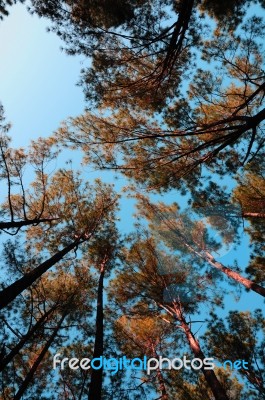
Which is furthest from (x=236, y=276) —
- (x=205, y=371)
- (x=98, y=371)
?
(x=98, y=371)

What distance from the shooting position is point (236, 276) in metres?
8.09

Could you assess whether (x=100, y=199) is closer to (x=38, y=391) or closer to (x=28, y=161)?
(x=28, y=161)

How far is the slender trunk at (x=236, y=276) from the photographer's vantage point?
7.01 metres

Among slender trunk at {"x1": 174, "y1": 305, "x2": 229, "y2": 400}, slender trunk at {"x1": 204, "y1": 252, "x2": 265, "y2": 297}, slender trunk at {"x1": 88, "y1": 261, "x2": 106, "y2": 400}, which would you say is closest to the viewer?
slender trunk at {"x1": 88, "y1": 261, "x2": 106, "y2": 400}

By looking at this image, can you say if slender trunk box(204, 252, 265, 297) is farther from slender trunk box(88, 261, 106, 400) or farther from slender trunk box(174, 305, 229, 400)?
slender trunk box(88, 261, 106, 400)

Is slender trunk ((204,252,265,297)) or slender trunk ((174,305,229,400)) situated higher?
slender trunk ((204,252,265,297))

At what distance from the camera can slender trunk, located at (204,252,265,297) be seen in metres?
7.01

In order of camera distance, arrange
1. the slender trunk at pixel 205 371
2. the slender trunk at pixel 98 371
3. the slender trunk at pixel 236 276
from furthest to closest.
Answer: the slender trunk at pixel 236 276 → the slender trunk at pixel 205 371 → the slender trunk at pixel 98 371

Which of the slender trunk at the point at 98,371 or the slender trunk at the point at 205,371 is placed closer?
the slender trunk at the point at 98,371

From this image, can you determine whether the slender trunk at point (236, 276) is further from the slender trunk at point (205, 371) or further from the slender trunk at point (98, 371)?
the slender trunk at point (98, 371)

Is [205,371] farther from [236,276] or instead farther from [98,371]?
[236,276]

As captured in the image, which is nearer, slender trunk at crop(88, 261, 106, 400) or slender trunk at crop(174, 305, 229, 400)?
slender trunk at crop(88, 261, 106, 400)

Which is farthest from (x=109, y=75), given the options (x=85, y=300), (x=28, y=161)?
(x=85, y=300)

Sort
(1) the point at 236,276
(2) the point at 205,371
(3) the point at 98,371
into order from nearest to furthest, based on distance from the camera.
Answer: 1. (3) the point at 98,371
2. (2) the point at 205,371
3. (1) the point at 236,276
